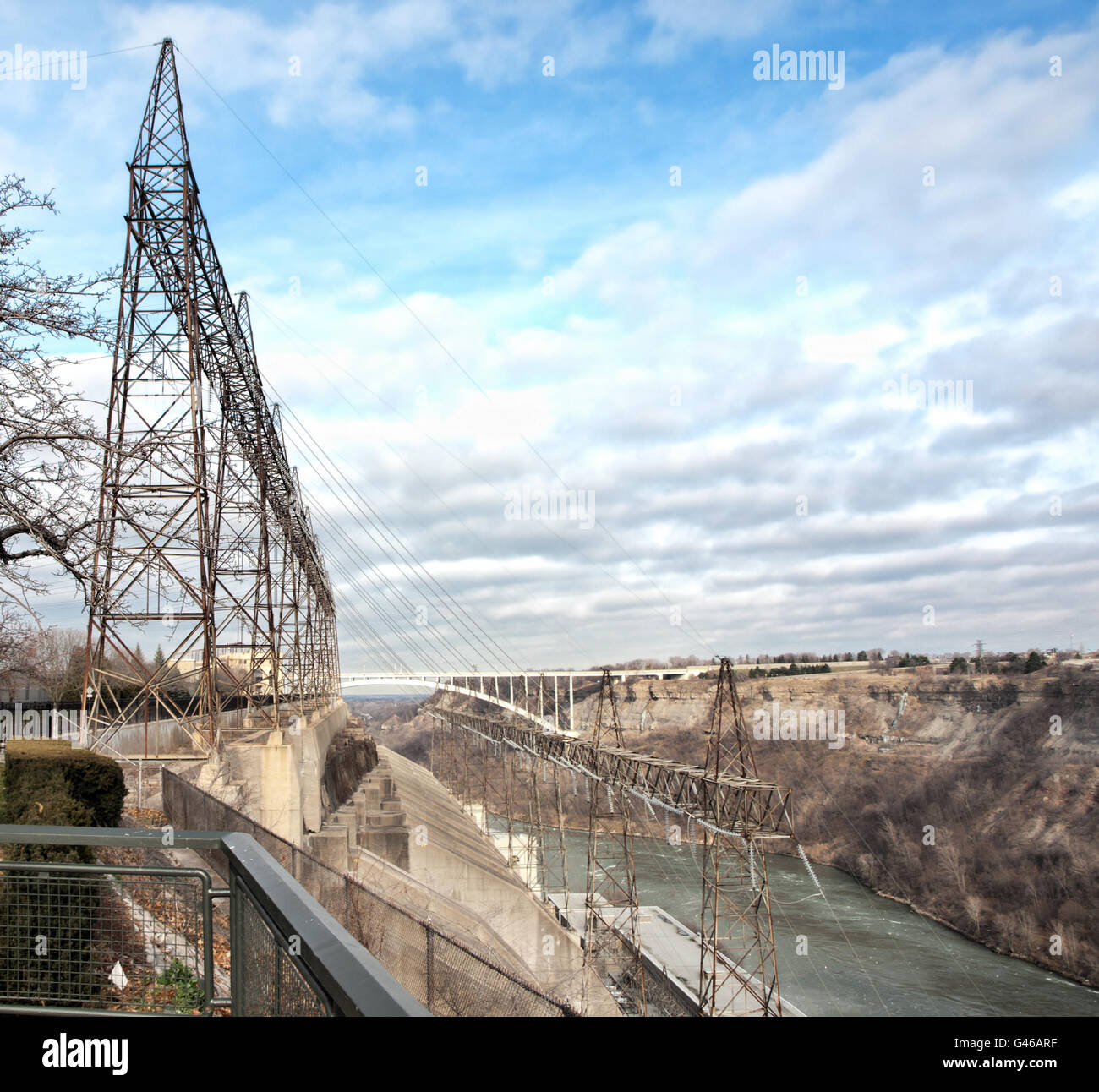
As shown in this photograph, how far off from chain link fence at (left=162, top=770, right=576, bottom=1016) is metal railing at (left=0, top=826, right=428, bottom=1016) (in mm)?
2294

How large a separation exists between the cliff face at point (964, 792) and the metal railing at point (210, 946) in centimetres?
3887

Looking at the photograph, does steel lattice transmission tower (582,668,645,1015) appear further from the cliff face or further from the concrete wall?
the cliff face

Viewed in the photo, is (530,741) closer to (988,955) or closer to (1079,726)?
(988,955)

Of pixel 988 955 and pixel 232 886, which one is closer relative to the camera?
pixel 232 886

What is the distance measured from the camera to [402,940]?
970cm

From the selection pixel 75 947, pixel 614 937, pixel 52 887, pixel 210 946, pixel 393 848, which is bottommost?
pixel 614 937

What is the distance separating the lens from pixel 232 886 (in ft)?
10.0

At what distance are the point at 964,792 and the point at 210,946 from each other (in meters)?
58.2

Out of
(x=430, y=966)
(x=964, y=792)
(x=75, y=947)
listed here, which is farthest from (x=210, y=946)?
(x=964, y=792)

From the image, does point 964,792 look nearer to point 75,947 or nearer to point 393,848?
point 393,848

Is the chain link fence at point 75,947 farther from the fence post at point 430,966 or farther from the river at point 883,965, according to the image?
the river at point 883,965
